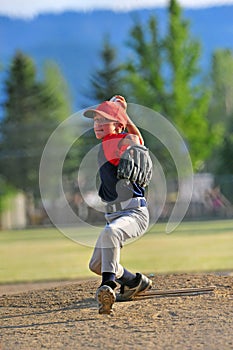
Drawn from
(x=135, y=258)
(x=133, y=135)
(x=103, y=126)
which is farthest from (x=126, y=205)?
(x=135, y=258)

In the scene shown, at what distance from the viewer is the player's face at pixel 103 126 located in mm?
6477

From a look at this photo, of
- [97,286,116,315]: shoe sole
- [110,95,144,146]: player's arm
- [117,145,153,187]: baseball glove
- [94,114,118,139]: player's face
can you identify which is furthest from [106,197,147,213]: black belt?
[97,286,116,315]: shoe sole

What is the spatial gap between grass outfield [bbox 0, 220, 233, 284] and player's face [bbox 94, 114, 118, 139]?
3608mm

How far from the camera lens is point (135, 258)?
1702 centimetres

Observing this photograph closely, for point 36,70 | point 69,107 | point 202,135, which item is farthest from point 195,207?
point 69,107

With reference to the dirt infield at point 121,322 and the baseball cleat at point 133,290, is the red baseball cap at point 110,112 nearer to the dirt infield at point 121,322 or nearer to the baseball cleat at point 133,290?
the baseball cleat at point 133,290

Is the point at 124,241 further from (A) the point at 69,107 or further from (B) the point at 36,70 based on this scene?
(A) the point at 69,107

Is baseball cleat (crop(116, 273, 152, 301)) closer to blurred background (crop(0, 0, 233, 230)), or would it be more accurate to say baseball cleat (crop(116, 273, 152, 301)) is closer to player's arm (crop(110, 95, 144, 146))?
player's arm (crop(110, 95, 144, 146))

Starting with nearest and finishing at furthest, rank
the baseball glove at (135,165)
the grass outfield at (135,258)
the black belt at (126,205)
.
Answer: the baseball glove at (135,165), the black belt at (126,205), the grass outfield at (135,258)

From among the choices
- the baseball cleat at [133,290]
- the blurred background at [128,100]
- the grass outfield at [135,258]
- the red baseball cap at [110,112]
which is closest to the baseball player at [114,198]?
the red baseball cap at [110,112]

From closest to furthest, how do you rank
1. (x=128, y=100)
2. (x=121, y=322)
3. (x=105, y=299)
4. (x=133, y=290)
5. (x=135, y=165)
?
1. (x=121, y=322)
2. (x=105, y=299)
3. (x=135, y=165)
4. (x=133, y=290)
5. (x=128, y=100)

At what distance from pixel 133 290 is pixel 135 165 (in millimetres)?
1266

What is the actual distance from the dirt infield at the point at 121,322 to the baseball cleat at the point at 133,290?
4.3 inches

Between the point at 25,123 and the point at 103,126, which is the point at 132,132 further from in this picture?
the point at 25,123
